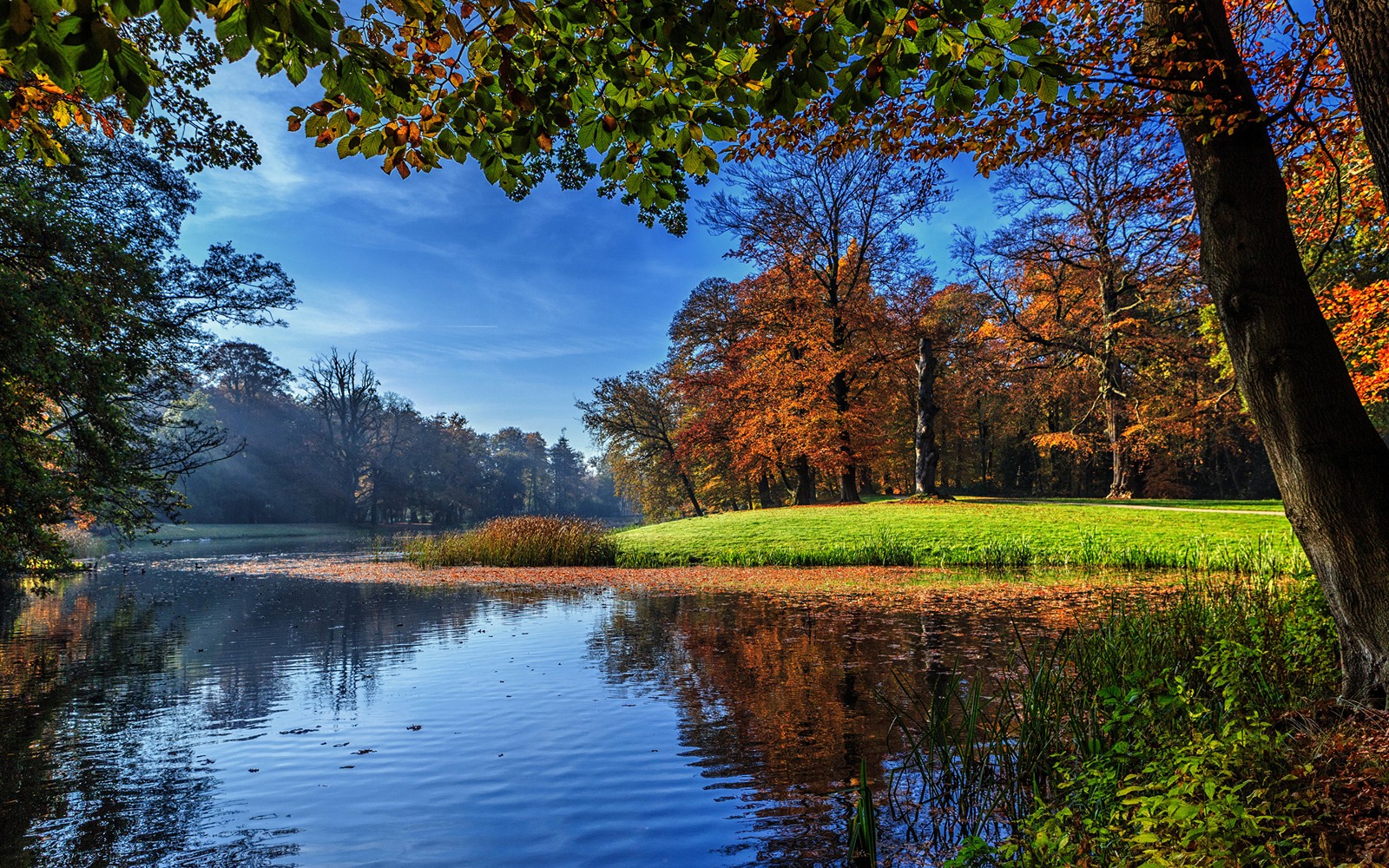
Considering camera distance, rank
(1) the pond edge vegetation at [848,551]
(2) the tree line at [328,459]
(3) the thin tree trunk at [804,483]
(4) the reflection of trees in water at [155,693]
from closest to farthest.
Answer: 1. (4) the reflection of trees in water at [155,693]
2. (1) the pond edge vegetation at [848,551]
3. (3) the thin tree trunk at [804,483]
4. (2) the tree line at [328,459]

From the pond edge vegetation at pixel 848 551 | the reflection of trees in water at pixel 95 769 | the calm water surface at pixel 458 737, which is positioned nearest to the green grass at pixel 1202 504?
the pond edge vegetation at pixel 848 551

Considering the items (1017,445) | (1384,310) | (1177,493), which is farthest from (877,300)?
(1177,493)

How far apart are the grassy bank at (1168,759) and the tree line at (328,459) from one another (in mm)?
51558

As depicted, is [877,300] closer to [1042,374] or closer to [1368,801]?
[1042,374]

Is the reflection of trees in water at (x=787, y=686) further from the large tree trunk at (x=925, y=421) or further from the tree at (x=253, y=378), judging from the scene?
the tree at (x=253, y=378)

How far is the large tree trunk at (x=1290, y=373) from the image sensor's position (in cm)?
342

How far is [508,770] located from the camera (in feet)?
14.2

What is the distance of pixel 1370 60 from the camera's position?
9.94 feet

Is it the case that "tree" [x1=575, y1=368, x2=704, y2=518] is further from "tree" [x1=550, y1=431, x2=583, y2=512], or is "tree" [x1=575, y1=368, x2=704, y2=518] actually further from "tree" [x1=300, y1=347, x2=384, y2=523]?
"tree" [x1=550, y1=431, x2=583, y2=512]

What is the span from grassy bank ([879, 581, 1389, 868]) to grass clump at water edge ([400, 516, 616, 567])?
13.2m

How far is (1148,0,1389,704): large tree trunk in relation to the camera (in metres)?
3.42

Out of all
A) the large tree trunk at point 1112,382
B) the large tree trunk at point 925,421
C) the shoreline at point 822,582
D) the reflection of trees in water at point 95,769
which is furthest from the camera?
the large tree trunk at point 1112,382

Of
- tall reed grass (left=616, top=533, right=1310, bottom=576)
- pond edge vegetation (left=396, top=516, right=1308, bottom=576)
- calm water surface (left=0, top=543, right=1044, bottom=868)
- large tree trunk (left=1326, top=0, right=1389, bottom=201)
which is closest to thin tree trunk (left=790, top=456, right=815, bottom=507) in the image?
pond edge vegetation (left=396, top=516, right=1308, bottom=576)

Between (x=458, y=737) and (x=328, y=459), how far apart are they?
61.9 m
